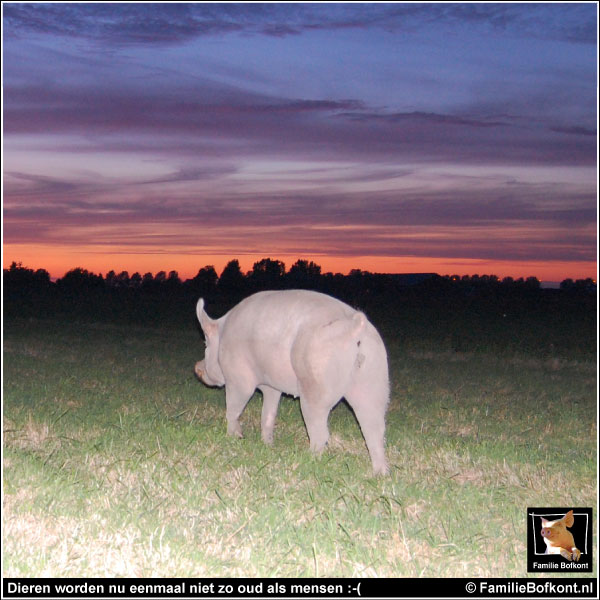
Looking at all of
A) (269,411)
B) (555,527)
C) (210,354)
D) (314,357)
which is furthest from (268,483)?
(210,354)

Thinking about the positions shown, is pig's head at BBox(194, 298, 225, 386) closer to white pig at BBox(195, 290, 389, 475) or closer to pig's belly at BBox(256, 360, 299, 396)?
white pig at BBox(195, 290, 389, 475)

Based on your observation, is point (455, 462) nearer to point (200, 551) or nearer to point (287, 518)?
point (287, 518)

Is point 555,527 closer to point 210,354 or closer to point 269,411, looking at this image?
point 269,411

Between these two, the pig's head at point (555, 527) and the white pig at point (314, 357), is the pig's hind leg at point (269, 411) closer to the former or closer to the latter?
the white pig at point (314, 357)

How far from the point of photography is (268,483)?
19.0 feet

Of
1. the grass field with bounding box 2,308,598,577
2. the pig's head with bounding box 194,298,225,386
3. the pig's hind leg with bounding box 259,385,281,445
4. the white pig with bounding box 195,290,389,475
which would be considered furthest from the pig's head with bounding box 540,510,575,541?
the pig's head with bounding box 194,298,225,386

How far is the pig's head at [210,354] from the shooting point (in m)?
7.97

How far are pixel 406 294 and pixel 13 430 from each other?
174ft

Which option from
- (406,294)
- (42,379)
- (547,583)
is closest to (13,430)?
(42,379)

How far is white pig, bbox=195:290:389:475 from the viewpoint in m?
6.37

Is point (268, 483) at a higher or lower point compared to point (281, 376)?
lower

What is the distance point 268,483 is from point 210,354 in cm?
250

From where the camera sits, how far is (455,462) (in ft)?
22.6

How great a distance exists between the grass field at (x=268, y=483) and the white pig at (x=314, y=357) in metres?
0.47
